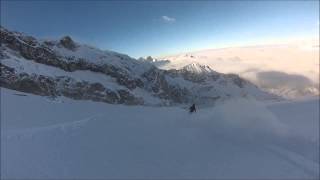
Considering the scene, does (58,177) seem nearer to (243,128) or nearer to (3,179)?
(3,179)

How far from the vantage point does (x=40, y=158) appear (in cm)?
2069

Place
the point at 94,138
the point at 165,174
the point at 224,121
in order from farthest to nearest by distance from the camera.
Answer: the point at 224,121, the point at 94,138, the point at 165,174

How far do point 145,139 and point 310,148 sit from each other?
9.75 m

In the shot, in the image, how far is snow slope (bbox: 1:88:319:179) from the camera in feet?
65.0

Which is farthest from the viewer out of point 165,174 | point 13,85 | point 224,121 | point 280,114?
point 13,85

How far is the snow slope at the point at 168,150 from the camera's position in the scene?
65.0ft

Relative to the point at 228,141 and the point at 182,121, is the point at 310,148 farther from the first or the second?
the point at 182,121

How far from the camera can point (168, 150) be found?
24172 millimetres

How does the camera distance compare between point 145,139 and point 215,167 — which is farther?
point 145,139

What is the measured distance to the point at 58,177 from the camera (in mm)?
18641

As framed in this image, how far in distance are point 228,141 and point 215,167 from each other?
5989 mm

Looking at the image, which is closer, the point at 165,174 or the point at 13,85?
the point at 165,174

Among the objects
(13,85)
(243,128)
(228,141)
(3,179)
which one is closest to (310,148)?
(228,141)

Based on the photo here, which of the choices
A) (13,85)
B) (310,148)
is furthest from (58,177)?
(13,85)
